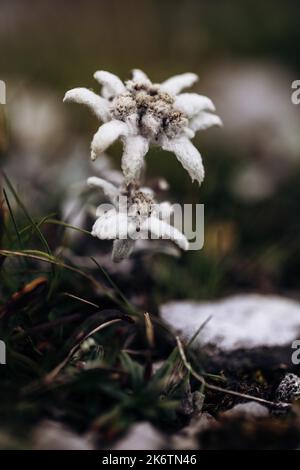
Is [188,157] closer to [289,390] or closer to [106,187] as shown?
[106,187]

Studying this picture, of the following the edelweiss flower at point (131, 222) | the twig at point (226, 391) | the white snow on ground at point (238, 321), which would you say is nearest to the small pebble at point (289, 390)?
the twig at point (226, 391)

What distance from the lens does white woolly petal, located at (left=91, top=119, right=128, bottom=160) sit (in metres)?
2.35

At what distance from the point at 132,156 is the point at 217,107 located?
188 inches

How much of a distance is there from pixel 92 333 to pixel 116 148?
370 cm

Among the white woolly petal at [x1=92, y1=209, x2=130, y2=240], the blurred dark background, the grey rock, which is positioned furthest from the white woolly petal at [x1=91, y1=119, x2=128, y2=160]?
the grey rock

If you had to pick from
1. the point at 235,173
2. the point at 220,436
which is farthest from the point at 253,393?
the point at 235,173

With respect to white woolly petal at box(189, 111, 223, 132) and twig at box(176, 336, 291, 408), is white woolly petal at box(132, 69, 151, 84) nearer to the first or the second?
white woolly petal at box(189, 111, 223, 132)

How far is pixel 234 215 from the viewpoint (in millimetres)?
4434

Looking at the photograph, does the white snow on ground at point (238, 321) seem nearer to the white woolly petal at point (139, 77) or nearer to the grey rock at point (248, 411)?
the grey rock at point (248, 411)

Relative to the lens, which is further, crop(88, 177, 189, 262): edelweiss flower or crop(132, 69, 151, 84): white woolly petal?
crop(132, 69, 151, 84): white woolly petal

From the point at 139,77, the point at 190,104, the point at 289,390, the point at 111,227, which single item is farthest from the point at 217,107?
the point at 289,390

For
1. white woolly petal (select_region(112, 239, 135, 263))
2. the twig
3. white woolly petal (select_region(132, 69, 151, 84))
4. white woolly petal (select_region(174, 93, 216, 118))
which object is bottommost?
the twig

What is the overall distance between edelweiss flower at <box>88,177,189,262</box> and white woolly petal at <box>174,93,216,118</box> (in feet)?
1.48
